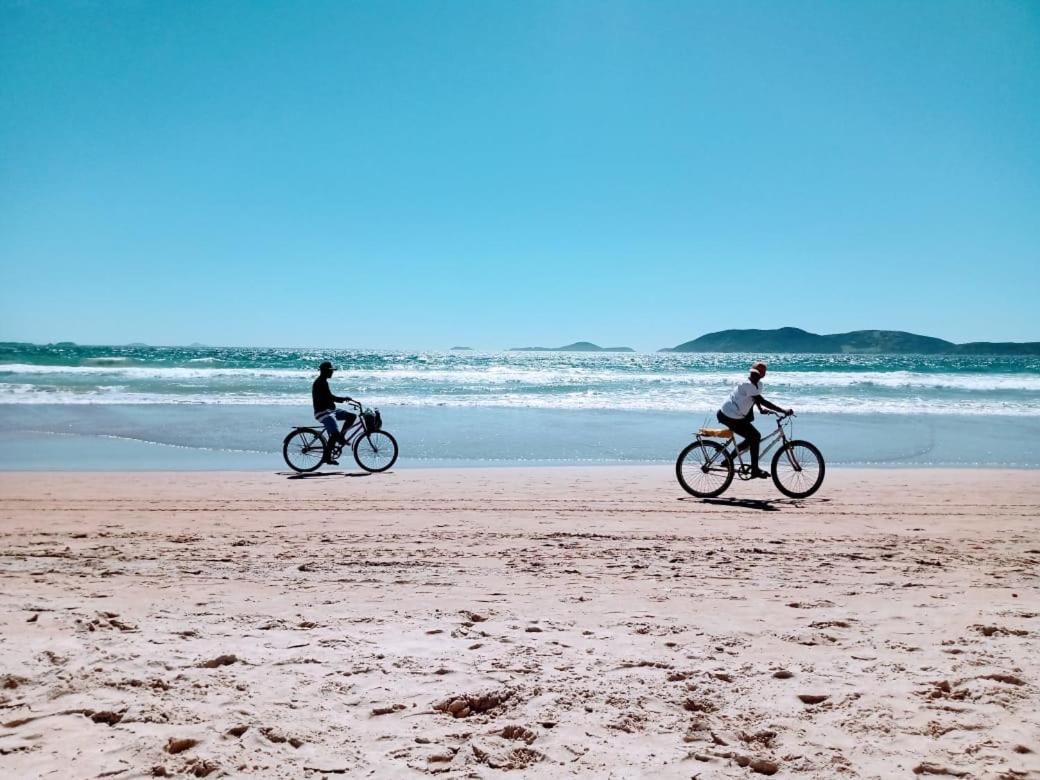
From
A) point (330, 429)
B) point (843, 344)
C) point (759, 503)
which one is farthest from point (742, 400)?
point (843, 344)

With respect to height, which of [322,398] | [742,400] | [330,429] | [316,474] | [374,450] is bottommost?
[316,474]

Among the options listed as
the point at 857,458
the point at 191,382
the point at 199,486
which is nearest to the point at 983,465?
the point at 857,458

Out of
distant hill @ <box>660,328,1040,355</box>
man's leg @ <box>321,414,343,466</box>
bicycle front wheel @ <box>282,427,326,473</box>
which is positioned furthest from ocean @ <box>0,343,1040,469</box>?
distant hill @ <box>660,328,1040,355</box>

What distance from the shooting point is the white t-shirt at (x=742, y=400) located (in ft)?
30.4

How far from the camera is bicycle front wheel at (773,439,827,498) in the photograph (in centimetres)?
943

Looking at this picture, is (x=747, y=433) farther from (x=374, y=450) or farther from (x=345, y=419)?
(x=345, y=419)

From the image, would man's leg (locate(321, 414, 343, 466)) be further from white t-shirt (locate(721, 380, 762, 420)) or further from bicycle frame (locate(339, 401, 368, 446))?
white t-shirt (locate(721, 380, 762, 420))

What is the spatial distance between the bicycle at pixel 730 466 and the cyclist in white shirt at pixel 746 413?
0.10 metres

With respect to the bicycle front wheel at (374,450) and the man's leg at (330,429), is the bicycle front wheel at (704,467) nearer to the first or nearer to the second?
the bicycle front wheel at (374,450)

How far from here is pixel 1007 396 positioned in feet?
95.7

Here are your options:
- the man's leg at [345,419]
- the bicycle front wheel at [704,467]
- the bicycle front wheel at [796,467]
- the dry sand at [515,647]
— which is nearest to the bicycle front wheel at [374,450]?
the man's leg at [345,419]

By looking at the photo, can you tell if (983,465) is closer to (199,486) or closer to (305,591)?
(305,591)

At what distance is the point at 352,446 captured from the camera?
11.8m

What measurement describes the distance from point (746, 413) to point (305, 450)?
23.4 ft
